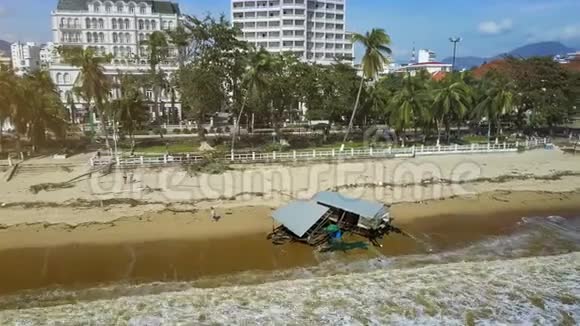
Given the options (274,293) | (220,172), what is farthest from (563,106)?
(274,293)

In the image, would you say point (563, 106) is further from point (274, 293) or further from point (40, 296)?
point (40, 296)

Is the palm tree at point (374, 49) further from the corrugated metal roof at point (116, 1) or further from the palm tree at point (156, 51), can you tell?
the corrugated metal roof at point (116, 1)

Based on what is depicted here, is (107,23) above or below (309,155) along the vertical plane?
above

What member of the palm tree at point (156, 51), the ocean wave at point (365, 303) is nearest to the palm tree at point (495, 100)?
the ocean wave at point (365, 303)

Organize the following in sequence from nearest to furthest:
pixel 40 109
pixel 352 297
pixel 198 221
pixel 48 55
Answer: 1. pixel 352 297
2. pixel 198 221
3. pixel 40 109
4. pixel 48 55

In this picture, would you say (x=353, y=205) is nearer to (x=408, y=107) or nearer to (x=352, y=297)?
(x=352, y=297)

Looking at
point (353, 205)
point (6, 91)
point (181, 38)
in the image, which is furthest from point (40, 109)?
point (353, 205)

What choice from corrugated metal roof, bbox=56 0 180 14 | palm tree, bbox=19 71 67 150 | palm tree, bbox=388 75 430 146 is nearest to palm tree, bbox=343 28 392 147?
palm tree, bbox=388 75 430 146
